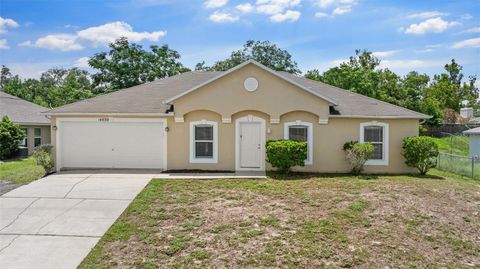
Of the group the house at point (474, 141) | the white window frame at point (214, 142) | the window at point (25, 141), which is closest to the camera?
the white window frame at point (214, 142)

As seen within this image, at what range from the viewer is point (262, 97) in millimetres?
14281

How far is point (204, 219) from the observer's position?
28.7 ft

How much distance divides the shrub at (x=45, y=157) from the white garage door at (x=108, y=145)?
17.5 inches

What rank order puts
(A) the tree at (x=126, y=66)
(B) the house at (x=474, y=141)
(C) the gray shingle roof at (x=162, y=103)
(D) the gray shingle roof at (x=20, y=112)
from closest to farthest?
(C) the gray shingle roof at (x=162, y=103), (B) the house at (x=474, y=141), (D) the gray shingle roof at (x=20, y=112), (A) the tree at (x=126, y=66)

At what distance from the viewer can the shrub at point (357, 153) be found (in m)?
13.7

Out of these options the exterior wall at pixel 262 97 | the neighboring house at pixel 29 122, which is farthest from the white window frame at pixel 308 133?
the neighboring house at pixel 29 122

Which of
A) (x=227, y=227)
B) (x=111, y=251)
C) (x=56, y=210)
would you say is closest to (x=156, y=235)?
(x=111, y=251)

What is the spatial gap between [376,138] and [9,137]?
2145 cm

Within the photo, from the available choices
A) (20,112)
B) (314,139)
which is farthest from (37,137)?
(314,139)

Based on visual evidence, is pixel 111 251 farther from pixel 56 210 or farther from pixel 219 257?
pixel 56 210

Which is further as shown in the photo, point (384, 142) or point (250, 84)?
point (384, 142)

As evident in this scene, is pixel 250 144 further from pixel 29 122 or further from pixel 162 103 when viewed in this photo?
pixel 29 122

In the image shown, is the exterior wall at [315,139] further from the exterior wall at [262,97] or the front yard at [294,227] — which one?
the front yard at [294,227]

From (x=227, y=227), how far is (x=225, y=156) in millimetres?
6528
